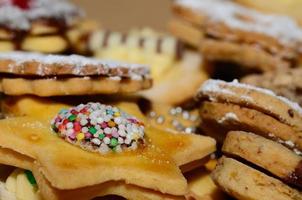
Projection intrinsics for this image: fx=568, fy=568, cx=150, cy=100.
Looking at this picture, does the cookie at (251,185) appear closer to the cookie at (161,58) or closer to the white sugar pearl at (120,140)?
the white sugar pearl at (120,140)

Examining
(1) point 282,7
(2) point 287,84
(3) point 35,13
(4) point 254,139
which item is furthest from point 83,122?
(1) point 282,7

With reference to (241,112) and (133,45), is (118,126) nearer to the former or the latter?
(241,112)

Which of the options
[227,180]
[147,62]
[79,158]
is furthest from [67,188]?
[147,62]

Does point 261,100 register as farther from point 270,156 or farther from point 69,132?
point 69,132

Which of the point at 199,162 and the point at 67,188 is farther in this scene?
the point at 199,162

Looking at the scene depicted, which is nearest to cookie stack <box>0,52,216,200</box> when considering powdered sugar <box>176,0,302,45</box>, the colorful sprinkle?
the colorful sprinkle

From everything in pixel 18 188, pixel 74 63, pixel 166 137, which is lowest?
pixel 18 188

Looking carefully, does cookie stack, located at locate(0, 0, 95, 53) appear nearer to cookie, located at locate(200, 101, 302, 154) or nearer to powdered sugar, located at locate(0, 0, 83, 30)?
powdered sugar, located at locate(0, 0, 83, 30)
